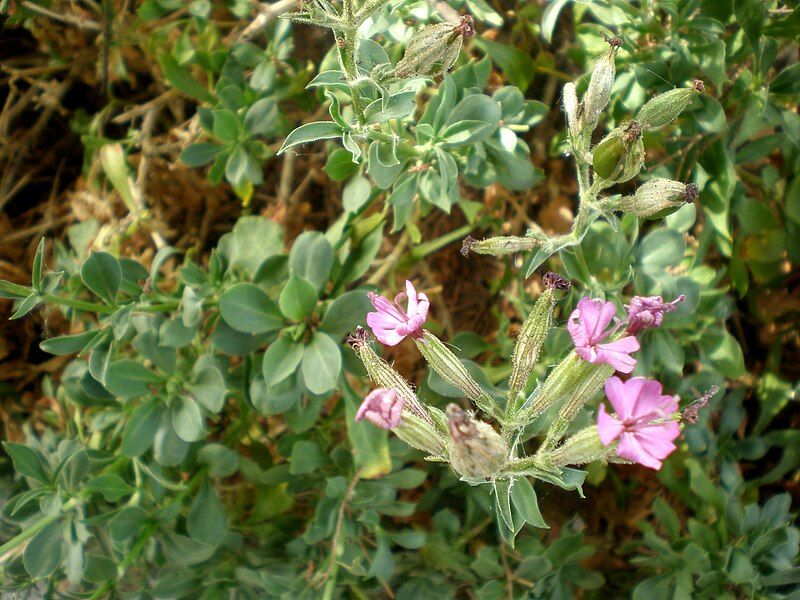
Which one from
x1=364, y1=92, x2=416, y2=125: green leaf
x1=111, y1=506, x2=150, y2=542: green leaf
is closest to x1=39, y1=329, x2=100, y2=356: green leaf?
x1=111, y1=506, x2=150, y2=542: green leaf

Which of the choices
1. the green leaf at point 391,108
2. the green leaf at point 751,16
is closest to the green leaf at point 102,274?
the green leaf at point 391,108

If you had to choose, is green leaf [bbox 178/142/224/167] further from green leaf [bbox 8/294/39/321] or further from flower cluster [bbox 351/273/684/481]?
flower cluster [bbox 351/273/684/481]

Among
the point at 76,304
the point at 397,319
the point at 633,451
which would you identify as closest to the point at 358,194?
the point at 397,319

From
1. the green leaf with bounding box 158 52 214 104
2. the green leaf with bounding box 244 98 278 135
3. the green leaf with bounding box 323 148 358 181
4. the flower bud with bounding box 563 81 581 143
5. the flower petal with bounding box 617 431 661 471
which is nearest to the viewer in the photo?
the flower petal with bounding box 617 431 661 471

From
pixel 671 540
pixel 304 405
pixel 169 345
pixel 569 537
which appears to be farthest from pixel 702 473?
pixel 169 345

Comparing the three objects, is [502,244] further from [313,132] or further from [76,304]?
[76,304]

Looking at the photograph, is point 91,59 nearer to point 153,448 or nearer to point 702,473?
point 153,448
